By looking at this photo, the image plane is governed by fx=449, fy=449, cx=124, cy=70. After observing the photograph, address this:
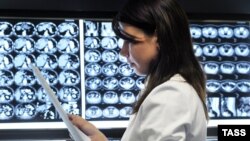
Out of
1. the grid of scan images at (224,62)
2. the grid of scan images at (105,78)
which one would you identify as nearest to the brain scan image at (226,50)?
the grid of scan images at (224,62)

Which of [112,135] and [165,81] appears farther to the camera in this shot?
[112,135]

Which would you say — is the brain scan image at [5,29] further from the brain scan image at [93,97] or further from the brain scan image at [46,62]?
the brain scan image at [93,97]

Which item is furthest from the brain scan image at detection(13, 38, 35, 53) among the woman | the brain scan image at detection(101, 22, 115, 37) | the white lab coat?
the white lab coat

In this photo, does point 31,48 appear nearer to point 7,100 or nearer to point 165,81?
point 7,100

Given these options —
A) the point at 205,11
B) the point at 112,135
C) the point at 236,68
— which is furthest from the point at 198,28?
the point at 112,135

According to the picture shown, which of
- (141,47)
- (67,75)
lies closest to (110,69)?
(67,75)

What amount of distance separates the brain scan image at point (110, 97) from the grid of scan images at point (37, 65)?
8 cm

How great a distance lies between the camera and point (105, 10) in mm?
1403

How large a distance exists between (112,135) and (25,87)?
0.98ft

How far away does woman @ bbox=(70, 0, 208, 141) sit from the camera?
82 centimetres

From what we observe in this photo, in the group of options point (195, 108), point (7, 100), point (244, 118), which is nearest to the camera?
point (195, 108)

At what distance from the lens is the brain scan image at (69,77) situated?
1.35 meters

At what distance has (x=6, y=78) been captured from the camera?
1.33 m

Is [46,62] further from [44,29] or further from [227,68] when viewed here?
[227,68]
